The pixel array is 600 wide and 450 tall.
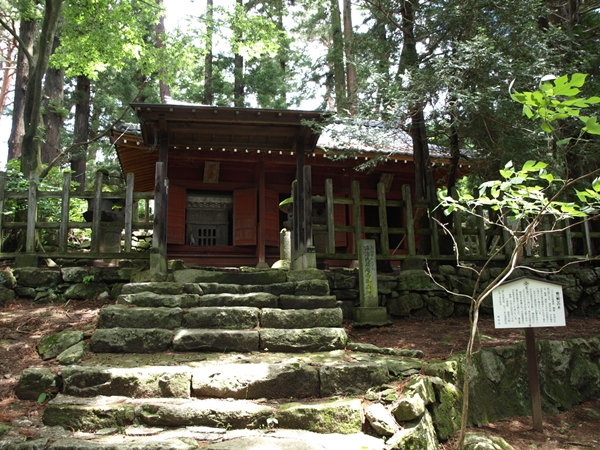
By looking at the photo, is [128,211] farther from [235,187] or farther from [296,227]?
[235,187]

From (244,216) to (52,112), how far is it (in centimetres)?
740

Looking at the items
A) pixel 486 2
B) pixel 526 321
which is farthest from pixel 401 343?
pixel 486 2

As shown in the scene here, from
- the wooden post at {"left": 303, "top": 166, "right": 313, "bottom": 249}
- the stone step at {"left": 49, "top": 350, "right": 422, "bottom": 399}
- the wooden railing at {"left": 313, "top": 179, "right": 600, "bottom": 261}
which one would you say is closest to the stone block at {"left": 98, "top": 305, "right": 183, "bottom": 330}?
the stone step at {"left": 49, "top": 350, "right": 422, "bottom": 399}

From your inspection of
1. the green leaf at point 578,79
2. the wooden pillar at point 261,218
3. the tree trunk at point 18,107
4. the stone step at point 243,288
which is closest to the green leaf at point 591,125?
the green leaf at point 578,79

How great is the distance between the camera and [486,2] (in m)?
6.52

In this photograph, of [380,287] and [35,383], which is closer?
[35,383]

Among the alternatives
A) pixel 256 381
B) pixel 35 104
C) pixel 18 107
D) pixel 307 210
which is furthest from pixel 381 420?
pixel 18 107

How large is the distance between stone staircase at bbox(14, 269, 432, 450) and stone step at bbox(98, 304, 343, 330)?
11mm

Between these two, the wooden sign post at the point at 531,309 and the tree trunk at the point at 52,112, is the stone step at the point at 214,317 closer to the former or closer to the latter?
the wooden sign post at the point at 531,309

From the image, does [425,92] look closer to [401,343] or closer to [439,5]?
[439,5]

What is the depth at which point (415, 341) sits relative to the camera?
18.5ft

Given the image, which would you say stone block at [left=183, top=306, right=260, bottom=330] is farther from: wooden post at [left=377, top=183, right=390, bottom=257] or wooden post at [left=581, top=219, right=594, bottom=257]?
wooden post at [left=581, top=219, right=594, bottom=257]

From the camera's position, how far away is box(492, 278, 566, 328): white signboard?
4.07m

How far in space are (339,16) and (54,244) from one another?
42.0 ft
